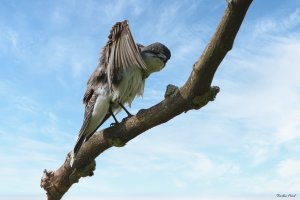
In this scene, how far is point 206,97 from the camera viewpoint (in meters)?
4.25

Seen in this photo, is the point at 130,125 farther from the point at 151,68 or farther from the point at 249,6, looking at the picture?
the point at 249,6

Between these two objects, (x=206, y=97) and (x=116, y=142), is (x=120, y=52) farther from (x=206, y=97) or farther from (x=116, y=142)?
(x=206, y=97)

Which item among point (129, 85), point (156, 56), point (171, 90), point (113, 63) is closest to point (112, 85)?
point (129, 85)

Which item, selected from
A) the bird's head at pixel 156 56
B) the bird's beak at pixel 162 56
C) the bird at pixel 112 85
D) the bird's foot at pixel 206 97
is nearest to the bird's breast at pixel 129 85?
the bird at pixel 112 85

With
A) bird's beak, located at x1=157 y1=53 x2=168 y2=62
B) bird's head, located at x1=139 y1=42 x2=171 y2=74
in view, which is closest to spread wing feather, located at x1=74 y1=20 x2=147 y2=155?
bird's head, located at x1=139 y1=42 x2=171 y2=74

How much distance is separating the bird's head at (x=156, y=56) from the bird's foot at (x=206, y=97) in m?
1.30

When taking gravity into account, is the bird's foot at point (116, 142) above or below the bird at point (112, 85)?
below

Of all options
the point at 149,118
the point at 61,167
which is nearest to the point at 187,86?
the point at 149,118

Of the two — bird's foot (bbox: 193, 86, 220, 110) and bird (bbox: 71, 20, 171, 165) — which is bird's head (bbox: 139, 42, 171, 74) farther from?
bird's foot (bbox: 193, 86, 220, 110)

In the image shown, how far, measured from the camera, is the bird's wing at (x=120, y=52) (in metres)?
4.62

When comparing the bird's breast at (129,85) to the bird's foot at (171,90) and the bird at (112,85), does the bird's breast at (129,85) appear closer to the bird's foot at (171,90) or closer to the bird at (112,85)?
the bird at (112,85)

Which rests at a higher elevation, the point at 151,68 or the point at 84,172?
the point at 151,68

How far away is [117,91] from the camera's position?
17.8ft

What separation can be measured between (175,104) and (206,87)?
1.26 feet
